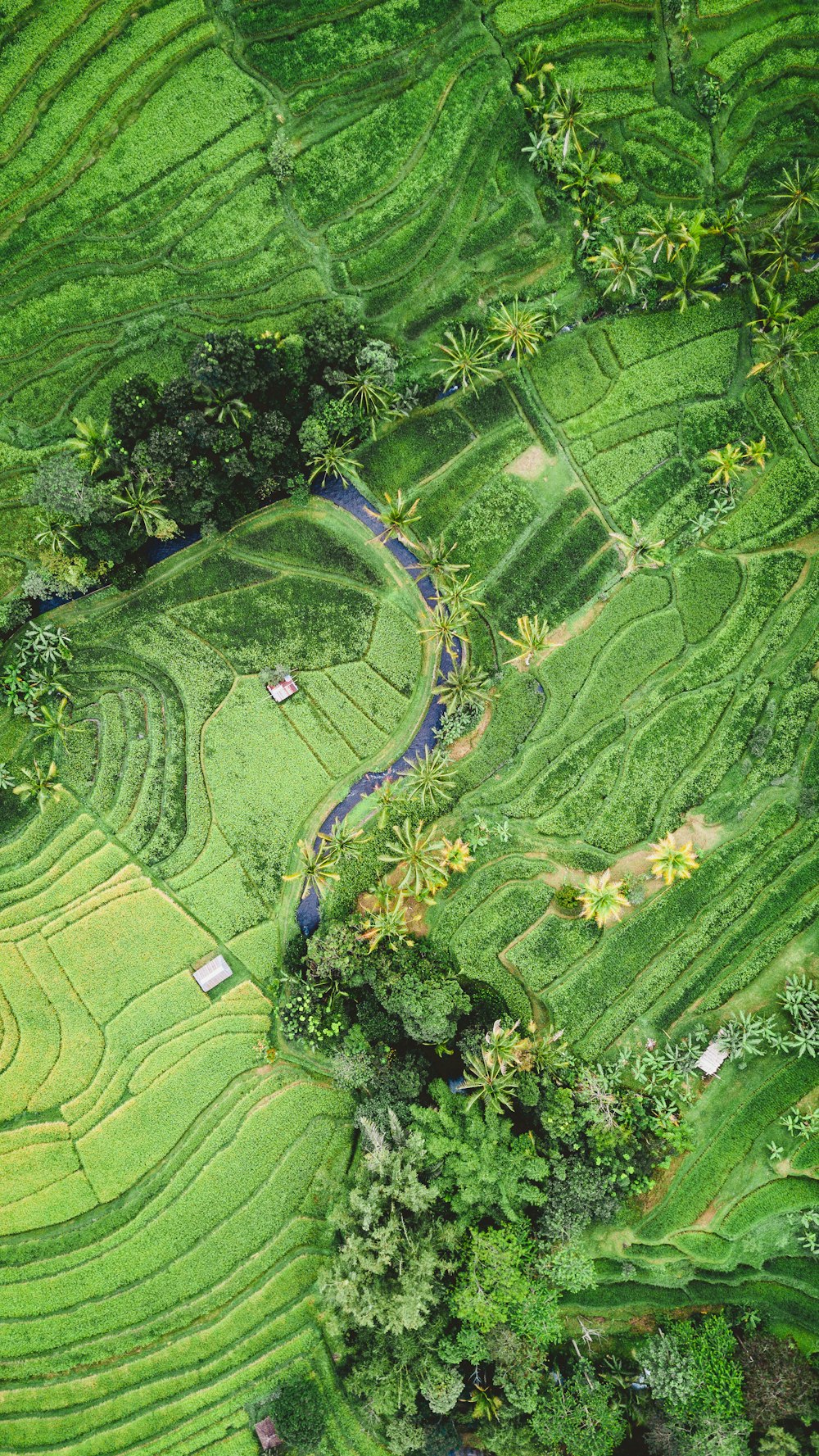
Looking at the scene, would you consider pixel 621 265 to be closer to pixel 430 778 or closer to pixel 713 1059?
pixel 430 778

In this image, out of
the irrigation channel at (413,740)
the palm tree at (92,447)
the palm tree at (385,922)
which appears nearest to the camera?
the palm tree at (92,447)

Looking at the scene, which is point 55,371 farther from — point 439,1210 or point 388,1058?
point 439,1210

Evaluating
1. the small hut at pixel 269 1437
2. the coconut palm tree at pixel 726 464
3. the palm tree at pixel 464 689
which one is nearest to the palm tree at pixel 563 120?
the coconut palm tree at pixel 726 464

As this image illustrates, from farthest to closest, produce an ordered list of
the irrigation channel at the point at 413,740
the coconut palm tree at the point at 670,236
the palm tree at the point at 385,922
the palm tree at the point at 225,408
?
the irrigation channel at the point at 413,740, the coconut palm tree at the point at 670,236, the palm tree at the point at 385,922, the palm tree at the point at 225,408

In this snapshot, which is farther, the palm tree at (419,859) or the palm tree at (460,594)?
the palm tree at (460,594)

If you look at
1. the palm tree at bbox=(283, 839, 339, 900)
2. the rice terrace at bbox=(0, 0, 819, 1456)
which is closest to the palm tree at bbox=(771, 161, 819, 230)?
the rice terrace at bbox=(0, 0, 819, 1456)

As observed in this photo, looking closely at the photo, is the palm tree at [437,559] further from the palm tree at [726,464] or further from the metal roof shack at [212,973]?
the metal roof shack at [212,973]

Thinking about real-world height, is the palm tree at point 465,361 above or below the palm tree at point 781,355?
above
